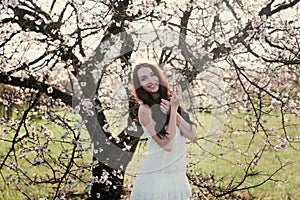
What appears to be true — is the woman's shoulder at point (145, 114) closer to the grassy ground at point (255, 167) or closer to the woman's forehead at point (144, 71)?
the woman's forehead at point (144, 71)

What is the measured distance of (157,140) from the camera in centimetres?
332

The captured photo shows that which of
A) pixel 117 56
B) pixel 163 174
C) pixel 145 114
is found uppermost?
pixel 117 56

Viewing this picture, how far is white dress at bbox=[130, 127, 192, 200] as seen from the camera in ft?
11.2

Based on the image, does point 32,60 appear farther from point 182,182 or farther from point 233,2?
point 182,182

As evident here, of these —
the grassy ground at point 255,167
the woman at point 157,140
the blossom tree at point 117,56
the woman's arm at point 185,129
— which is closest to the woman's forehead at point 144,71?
the woman at point 157,140

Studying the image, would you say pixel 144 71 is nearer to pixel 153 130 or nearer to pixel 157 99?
pixel 157 99

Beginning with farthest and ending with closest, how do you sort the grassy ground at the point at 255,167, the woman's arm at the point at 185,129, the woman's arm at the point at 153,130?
the grassy ground at the point at 255,167 → the woman's arm at the point at 185,129 → the woman's arm at the point at 153,130

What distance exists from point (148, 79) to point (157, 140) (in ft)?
1.21

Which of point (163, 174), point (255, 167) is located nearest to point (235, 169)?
point (255, 167)

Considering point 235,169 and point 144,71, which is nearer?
point 144,71

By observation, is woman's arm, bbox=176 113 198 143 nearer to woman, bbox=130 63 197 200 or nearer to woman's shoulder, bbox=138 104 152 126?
woman, bbox=130 63 197 200

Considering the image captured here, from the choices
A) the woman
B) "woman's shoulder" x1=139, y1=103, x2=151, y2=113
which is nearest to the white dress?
the woman

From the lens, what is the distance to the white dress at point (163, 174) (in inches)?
135

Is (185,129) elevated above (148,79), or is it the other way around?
(148,79)
